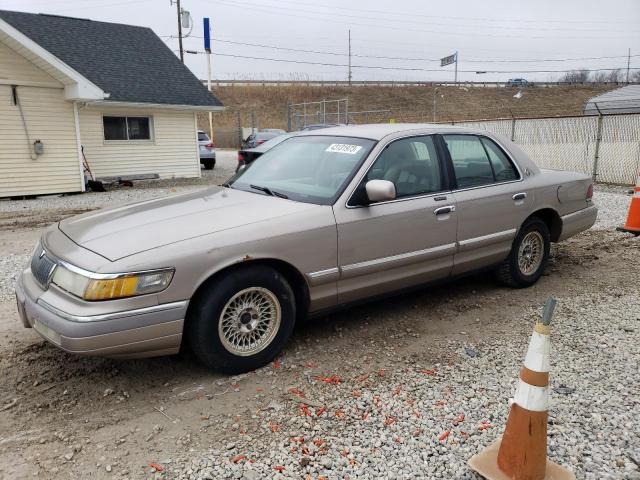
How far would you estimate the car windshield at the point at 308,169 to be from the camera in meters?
4.02

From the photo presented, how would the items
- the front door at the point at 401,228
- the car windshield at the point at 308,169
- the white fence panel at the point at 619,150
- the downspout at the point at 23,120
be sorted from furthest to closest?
the white fence panel at the point at 619,150 → the downspout at the point at 23,120 → the car windshield at the point at 308,169 → the front door at the point at 401,228

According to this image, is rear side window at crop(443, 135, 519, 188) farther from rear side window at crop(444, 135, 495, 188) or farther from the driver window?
the driver window

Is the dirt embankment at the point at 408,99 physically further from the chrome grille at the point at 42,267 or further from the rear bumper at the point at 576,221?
the chrome grille at the point at 42,267

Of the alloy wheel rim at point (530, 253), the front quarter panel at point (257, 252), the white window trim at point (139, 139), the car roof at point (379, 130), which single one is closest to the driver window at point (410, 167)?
the car roof at point (379, 130)

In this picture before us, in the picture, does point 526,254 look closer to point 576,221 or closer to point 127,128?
point 576,221

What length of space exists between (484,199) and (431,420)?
2.35m

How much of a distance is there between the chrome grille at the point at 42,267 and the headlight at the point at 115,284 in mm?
241

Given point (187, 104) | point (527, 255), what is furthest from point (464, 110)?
point (527, 255)

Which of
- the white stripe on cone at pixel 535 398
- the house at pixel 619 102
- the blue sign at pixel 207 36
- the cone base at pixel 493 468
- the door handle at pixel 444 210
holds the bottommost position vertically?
the cone base at pixel 493 468

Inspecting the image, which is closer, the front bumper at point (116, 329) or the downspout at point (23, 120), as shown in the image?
the front bumper at point (116, 329)

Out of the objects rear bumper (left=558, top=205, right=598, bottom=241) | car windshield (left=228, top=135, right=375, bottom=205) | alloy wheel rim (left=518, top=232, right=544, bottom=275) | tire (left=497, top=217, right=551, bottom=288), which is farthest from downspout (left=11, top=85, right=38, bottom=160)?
rear bumper (left=558, top=205, right=598, bottom=241)

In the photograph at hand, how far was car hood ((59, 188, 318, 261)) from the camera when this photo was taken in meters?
3.26

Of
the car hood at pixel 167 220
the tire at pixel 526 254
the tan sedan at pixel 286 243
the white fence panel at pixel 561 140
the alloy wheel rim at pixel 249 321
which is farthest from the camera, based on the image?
the white fence panel at pixel 561 140

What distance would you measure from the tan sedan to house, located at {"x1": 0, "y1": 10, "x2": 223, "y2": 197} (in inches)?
422
